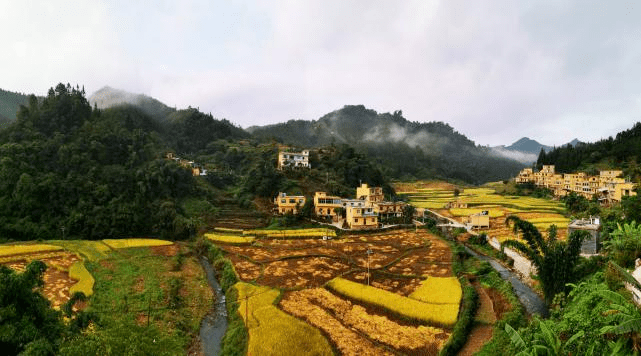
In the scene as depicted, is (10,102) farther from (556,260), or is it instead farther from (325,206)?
(556,260)

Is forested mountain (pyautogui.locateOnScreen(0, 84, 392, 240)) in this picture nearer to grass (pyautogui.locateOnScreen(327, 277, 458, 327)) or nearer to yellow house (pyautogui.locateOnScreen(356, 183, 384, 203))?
yellow house (pyautogui.locateOnScreen(356, 183, 384, 203))

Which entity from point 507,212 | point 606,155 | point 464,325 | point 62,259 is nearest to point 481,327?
point 464,325

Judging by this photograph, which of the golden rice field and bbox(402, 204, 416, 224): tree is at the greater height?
bbox(402, 204, 416, 224): tree

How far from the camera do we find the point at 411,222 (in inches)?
2125

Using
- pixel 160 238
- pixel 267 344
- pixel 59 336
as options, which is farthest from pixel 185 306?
pixel 160 238

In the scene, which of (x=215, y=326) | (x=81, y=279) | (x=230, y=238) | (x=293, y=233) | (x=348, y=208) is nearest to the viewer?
(x=215, y=326)

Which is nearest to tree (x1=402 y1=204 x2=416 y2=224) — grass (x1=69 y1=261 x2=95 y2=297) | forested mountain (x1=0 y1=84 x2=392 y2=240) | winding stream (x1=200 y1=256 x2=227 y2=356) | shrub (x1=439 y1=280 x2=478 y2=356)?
forested mountain (x1=0 y1=84 x2=392 y2=240)

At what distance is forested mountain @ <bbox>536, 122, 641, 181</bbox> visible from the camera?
83.1 m

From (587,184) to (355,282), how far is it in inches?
2836

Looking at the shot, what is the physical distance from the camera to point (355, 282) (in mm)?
27672

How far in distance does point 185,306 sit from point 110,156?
44.7m

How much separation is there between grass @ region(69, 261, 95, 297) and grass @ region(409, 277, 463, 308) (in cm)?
2363

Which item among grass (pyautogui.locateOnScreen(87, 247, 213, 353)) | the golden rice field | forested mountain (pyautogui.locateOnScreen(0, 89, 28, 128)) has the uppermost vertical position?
forested mountain (pyautogui.locateOnScreen(0, 89, 28, 128))

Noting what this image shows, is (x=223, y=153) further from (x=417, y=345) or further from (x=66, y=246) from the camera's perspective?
(x=417, y=345)
